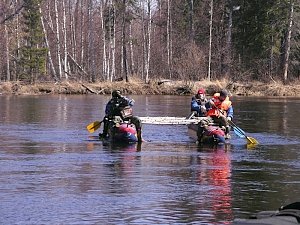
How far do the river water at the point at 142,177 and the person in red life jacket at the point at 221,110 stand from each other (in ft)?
2.46

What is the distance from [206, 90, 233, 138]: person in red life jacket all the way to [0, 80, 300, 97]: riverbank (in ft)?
108

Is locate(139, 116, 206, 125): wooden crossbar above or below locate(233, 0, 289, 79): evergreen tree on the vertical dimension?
below

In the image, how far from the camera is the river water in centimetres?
1077

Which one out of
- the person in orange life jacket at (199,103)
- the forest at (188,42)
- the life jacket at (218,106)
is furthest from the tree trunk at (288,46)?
the life jacket at (218,106)

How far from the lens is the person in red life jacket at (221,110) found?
21141 mm

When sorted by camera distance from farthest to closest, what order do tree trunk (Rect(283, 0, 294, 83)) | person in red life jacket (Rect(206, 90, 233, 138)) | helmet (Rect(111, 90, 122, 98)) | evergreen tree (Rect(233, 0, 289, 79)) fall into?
evergreen tree (Rect(233, 0, 289, 79)), tree trunk (Rect(283, 0, 294, 83)), helmet (Rect(111, 90, 122, 98)), person in red life jacket (Rect(206, 90, 233, 138))

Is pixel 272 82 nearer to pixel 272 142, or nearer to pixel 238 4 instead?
pixel 238 4

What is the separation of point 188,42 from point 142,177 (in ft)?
175

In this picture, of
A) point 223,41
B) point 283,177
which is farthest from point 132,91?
point 283,177

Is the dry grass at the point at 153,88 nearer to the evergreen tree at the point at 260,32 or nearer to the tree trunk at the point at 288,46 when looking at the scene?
the tree trunk at the point at 288,46

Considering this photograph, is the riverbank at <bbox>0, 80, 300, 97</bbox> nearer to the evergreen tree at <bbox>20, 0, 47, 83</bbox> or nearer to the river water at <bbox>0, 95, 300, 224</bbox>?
the evergreen tree at <bbox>20, 0, 47, 83</bbox>

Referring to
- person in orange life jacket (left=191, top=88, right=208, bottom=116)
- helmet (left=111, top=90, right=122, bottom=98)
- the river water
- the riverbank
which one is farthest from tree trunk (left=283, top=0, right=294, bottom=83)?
helmet (left=111, top=90, right=122, bottom=98)

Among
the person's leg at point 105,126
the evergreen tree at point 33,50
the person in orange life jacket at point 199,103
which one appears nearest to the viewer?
the person's leg at point 105,126

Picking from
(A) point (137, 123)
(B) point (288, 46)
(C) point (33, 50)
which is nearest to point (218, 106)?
(A) point (137, 123)
